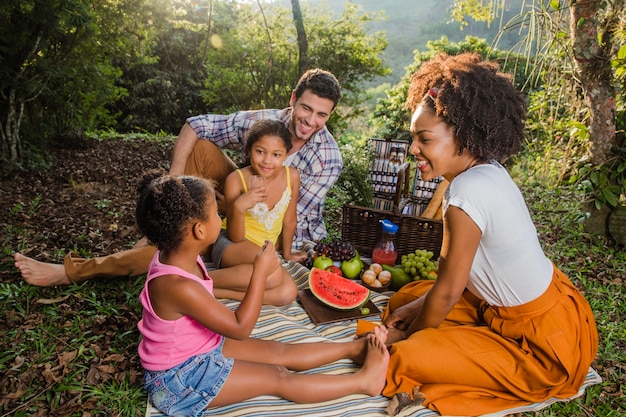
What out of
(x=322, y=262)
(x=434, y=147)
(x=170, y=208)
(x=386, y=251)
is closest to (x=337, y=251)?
(x=322, y=262)

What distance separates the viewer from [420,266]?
3.53 meters

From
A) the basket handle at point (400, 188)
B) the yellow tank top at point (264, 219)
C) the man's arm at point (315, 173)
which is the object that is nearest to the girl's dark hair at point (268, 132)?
the yellow tank top at point (264, 219)

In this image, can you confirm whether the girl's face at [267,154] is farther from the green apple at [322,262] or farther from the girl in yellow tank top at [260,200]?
the green apple at [322,262]

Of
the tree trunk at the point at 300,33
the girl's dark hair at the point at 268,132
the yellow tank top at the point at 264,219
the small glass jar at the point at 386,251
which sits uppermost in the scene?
the tree trunk at the point at 300,33

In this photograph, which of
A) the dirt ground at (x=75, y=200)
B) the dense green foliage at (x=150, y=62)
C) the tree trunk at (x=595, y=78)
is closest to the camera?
the dirt ground at (x=75, y=200)

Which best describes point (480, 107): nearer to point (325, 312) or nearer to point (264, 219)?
point (325, 312)

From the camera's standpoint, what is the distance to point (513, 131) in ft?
7.41

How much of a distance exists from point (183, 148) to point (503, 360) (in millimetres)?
3060

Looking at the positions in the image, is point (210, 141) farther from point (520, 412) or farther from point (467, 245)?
point (520, 412)

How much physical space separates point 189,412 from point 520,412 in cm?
184

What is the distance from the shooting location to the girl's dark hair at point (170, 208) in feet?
6.48

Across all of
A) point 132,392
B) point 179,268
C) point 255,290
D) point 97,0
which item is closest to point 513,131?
point 255,290

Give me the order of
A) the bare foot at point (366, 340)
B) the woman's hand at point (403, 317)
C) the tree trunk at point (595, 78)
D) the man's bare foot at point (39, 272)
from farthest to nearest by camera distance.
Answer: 1. the tree trunk at point (595, 78)
2. the man's bare foot at point (39, 272)
3. the woman's hand at point (403, 317)
4. the bare foot at point (366, 340)

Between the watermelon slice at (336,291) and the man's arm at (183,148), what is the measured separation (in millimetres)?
1613
